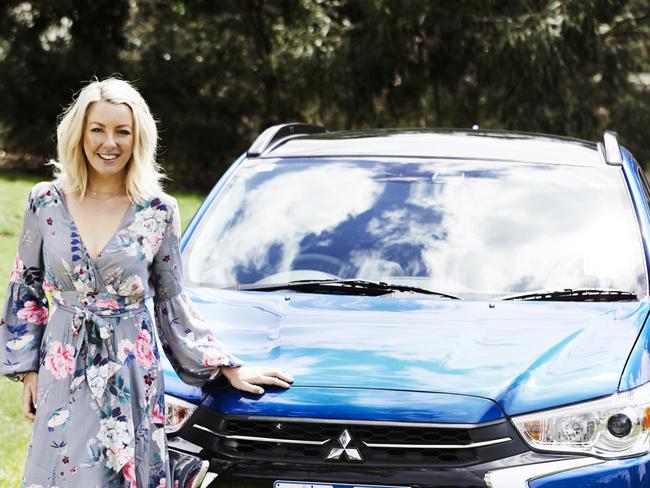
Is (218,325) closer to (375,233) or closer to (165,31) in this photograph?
(375,233)

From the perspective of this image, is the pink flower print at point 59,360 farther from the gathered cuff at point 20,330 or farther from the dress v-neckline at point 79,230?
the dress v-neckline at point 79,230

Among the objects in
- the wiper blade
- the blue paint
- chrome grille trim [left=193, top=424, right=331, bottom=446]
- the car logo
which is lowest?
the blue paint

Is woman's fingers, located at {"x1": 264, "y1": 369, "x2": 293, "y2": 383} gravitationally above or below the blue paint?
above

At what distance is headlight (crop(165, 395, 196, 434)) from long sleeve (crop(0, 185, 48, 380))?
1.42ft

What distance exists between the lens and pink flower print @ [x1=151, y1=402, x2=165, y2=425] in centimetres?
316

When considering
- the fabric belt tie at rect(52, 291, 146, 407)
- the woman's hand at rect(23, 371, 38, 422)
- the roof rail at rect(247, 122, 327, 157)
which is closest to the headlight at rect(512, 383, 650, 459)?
the fabric belt tie at rect(52, 291, 146, 407)

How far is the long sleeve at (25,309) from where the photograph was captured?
3.11m

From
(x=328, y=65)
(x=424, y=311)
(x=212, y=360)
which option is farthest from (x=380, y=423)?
(x=328, y=65)

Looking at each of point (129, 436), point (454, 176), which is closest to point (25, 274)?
point (129, 436)

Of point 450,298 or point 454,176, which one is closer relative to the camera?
point 450,298

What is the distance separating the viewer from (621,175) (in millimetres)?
4668

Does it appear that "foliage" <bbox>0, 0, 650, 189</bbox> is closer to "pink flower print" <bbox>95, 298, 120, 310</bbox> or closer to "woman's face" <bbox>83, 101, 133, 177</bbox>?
"woman's face" <bbox>83, 101, 133, 177</bbox>

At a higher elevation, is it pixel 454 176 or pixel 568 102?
pixel 568 102

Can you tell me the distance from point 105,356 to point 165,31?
23.1 m
